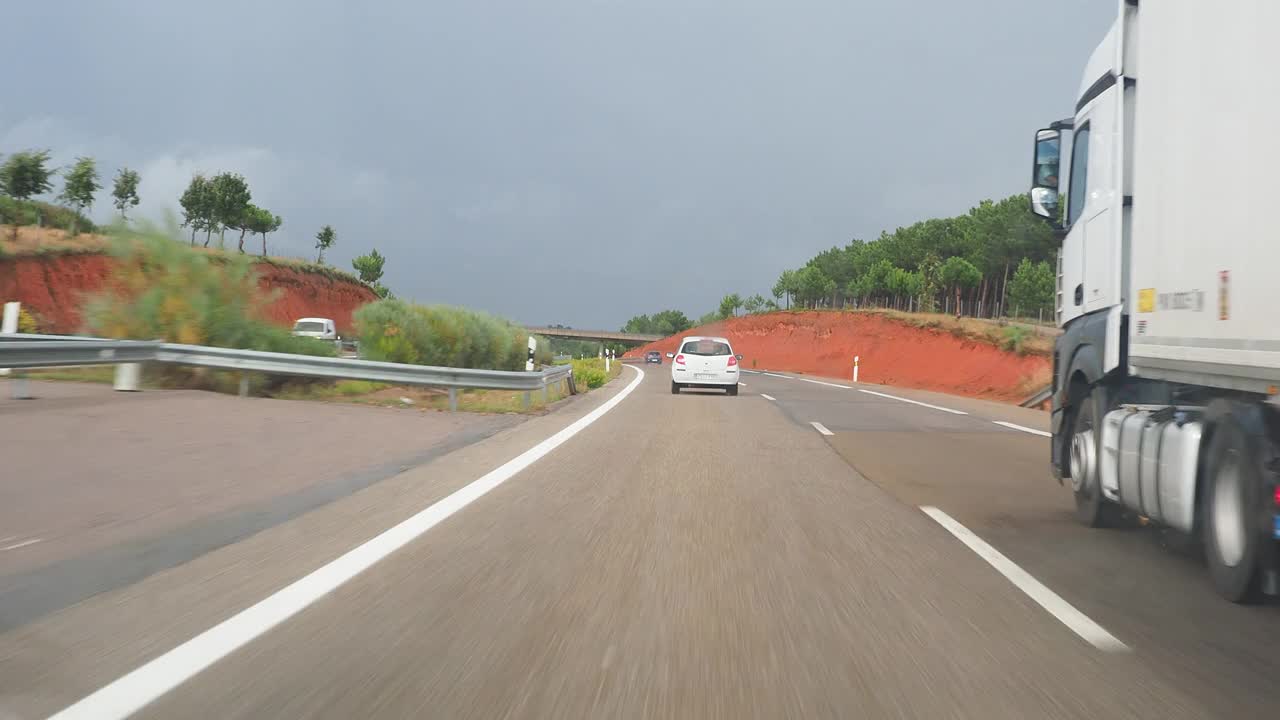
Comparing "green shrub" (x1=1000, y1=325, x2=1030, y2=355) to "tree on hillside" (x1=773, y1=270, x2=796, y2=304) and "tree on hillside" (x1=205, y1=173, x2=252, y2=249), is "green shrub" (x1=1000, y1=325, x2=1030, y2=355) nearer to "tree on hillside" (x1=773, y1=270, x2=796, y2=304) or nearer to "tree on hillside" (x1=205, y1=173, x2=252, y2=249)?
"tree on hillside" (x1=205, y1=173, x2=252, y2=249)

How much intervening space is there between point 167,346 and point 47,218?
322 feet

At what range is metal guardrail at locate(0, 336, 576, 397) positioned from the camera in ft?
39.1

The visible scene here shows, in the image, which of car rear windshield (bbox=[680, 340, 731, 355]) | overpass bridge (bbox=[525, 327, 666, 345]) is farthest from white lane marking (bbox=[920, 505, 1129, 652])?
overpass bridge (bbox=[525, 327, 666, 345])

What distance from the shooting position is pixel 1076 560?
615cm

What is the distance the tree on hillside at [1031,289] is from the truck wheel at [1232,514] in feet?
289

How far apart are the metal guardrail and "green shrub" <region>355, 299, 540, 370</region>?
5.76 meters

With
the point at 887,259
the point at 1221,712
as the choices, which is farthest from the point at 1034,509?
the point at 887,259

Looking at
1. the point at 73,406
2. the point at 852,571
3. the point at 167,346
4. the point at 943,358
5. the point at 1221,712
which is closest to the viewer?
the point at 1221,712

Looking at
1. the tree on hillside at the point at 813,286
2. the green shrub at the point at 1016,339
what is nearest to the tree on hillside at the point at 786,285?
the tree on hillside at the point at 813,286

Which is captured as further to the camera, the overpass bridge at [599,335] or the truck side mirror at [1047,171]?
→ the overpass bridge at [599,335]

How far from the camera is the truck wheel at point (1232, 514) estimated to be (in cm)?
485

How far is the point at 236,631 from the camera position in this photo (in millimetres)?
4270

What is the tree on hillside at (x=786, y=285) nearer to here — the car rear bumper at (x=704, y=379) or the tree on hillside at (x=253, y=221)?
the tree on hillside at (x=253, y=221)

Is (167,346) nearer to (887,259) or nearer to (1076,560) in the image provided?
(1076,560)
